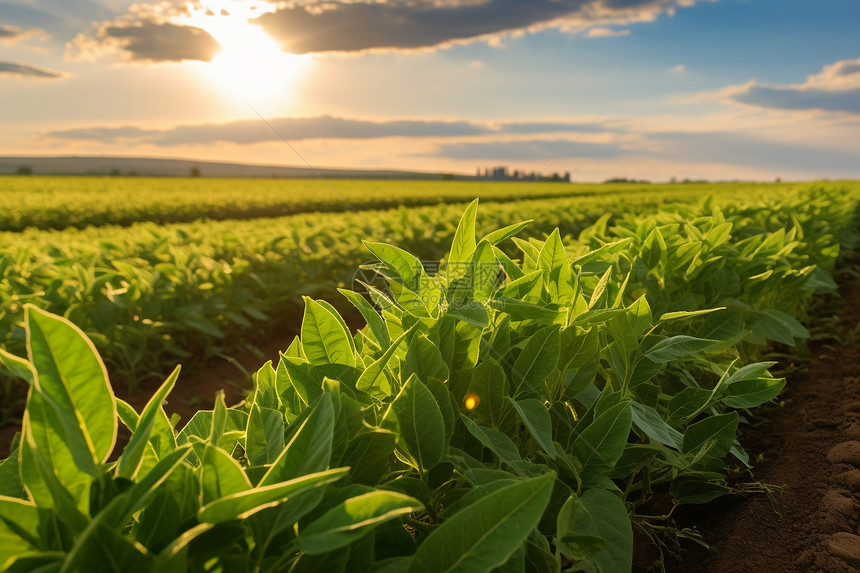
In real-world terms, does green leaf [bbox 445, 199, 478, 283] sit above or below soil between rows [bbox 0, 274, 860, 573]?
above

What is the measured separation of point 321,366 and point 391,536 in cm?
40

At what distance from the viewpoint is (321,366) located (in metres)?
1.31

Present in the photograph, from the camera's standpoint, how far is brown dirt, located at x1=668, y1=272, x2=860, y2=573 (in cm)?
192

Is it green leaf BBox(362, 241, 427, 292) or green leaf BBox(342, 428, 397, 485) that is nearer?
green leaf BBox(342, 428, 397, 485)

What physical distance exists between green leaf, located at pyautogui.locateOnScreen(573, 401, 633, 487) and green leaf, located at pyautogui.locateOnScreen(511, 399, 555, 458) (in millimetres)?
109

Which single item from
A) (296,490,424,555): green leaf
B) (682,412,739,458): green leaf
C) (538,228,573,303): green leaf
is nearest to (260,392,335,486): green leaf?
(296,490,424,555): green leaf

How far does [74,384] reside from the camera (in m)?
0.86

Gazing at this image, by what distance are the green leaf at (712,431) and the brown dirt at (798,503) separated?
51 cm

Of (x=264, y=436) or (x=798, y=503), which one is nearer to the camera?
(x=264, y=436)

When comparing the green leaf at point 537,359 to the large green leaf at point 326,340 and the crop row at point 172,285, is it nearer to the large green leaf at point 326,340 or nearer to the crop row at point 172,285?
the large green leaf at point 326,340

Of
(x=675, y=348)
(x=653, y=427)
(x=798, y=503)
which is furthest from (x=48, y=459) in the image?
(x=798, y=503)

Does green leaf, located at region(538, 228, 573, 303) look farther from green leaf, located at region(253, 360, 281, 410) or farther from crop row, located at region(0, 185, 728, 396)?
crop row, located at region(0, 185, 728, 396)

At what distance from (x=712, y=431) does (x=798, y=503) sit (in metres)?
1.04

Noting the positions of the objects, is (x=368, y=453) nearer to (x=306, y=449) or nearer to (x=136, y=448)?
(x=306, y=449)
